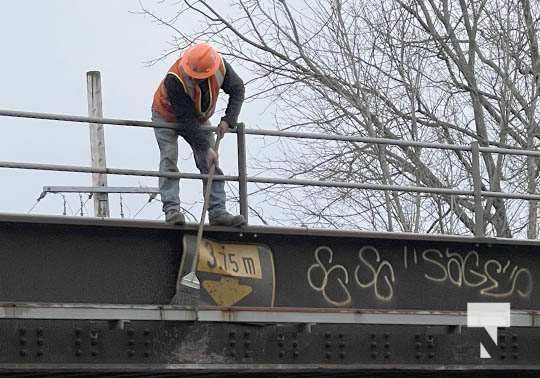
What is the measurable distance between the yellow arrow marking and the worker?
50 cm

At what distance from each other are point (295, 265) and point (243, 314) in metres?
1.26

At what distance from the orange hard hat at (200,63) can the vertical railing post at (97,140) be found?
4.15 m

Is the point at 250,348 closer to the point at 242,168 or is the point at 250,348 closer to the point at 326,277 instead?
the point at 326,277

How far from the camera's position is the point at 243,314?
1112cm

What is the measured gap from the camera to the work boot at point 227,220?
1195cm

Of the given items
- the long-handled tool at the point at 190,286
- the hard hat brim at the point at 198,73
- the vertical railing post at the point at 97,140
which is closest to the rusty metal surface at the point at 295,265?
the long-handled tool at the point at 190,286

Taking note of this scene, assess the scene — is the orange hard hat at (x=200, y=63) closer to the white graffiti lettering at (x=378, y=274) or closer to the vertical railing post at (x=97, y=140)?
the white graffiti lettering at (x=378, y=274)

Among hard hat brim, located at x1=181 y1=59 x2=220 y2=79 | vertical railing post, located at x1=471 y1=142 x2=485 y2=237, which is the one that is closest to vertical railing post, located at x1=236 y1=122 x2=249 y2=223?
hard hat brim, located at x1=181 y1=59 x2=220 y2=79

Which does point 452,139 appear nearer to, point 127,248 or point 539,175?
point 539,175

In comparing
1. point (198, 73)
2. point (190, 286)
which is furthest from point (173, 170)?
point (190, 286)

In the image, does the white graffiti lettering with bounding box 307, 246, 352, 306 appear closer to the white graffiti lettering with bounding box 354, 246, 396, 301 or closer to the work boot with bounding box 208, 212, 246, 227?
the white graffiti lettering with bounding box 354, 246, 396, 301

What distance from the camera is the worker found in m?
12.0

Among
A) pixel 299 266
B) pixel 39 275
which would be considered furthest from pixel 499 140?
pixel 39 275

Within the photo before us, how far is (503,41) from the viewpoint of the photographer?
965 inches
